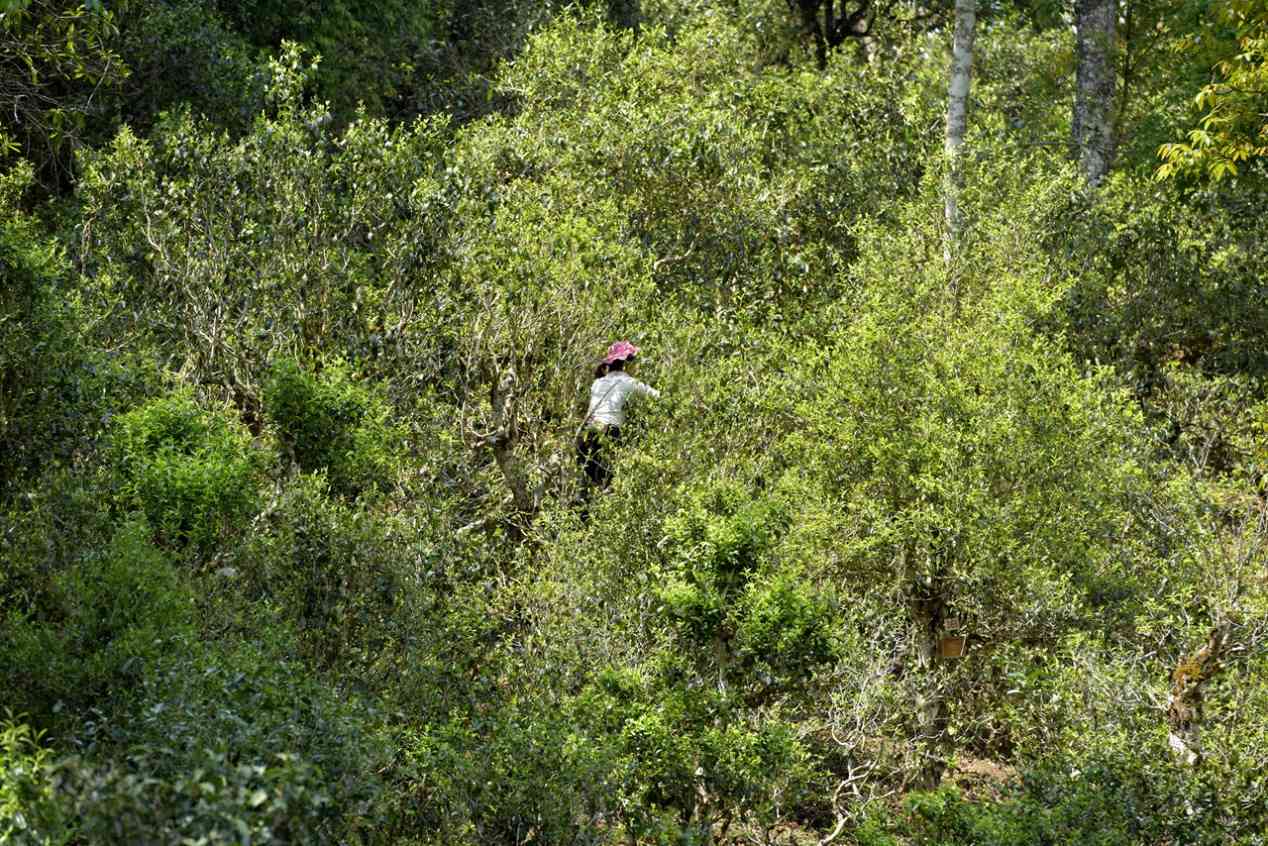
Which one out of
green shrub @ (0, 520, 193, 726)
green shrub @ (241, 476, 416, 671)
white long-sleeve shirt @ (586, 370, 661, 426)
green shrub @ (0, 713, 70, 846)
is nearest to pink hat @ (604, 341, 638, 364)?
white long-sleeve shirt @ (586, 370, 661, 426)

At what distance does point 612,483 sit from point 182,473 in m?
2.83

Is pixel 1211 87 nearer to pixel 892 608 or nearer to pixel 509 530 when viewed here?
pixel 892 608

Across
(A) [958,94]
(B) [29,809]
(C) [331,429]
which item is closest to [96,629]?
(B) [29,809]

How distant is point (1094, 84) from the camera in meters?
17.9

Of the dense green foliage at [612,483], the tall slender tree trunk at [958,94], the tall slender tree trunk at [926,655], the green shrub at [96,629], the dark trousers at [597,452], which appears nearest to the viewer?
the green shrub at [96,629]

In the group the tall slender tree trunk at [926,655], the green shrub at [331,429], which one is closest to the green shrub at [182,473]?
the green shrub at [331,429]

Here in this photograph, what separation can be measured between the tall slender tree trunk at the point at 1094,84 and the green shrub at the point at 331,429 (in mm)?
10585

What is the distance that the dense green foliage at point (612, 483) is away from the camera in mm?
6543

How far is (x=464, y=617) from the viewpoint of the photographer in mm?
8570

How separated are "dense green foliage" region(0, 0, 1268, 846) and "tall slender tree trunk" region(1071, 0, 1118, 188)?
5.05 feet

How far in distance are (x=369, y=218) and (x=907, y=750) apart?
540cm

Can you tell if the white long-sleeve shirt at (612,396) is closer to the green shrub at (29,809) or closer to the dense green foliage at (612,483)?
the dense green foliage at (612,483)

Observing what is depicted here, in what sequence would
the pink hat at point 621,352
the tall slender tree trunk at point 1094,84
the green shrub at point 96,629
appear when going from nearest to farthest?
the green shrub at point 96,629
the pink hat at point 621,352
the tall slender tree trunk at point 1094,84

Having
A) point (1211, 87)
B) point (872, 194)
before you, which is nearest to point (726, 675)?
point (1211, 87)
